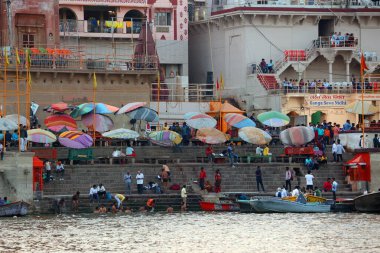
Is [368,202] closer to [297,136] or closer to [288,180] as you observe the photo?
[288,180]

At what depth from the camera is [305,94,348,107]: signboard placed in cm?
9806

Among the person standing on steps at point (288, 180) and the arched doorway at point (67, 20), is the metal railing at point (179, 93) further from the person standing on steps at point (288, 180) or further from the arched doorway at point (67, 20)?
the person standing on steps at point (288, 180)

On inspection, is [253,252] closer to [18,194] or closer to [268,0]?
[18,194]

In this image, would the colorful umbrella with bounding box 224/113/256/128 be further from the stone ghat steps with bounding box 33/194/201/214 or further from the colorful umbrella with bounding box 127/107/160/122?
the stone ghat steps with bounding box 33/194/201/214

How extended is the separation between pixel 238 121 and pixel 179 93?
10.9 metres

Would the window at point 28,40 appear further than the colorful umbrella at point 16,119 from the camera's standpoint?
Yes

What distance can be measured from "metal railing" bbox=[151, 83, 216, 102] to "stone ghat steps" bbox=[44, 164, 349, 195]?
1506 centimetres

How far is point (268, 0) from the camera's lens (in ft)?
335

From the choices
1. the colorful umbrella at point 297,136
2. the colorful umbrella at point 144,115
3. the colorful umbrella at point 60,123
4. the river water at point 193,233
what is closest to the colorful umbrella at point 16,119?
the colorful umbrella at point 60,123

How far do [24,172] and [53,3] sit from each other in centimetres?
2055

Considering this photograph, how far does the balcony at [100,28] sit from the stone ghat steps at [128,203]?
22656 mm

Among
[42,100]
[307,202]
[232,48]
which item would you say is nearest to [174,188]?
[307,202]

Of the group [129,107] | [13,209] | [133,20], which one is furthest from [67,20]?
[13,209]

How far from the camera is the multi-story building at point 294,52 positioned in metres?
98.4
